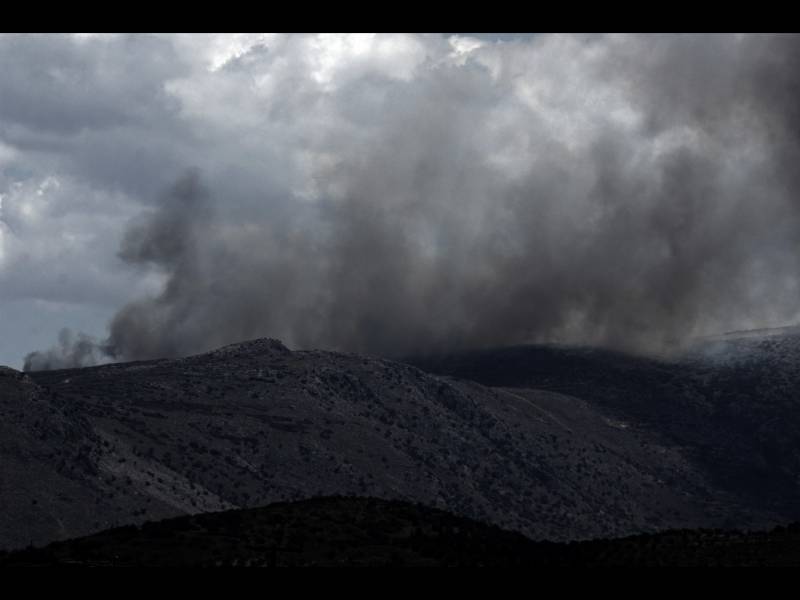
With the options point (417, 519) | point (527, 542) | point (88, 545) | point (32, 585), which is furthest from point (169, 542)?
point (32, 585)

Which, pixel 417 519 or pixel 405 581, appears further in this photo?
pixel 417 519

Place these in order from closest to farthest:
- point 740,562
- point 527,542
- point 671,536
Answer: point 740,562 → point 671,536 → point 527,542

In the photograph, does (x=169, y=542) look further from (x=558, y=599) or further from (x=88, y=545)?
(x=558, y=599)

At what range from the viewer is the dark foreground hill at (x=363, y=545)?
121125 mm

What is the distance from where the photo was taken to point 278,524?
136750mm

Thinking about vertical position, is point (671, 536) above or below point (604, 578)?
above

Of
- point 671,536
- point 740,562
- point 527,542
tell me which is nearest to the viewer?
point 740,562

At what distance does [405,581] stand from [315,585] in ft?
2.80

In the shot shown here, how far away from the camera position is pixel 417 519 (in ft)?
475

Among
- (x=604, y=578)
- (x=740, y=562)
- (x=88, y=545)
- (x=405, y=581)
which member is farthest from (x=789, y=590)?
(x=88, y=545)

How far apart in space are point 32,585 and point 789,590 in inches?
275

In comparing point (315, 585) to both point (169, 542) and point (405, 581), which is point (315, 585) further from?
point (169, 542)

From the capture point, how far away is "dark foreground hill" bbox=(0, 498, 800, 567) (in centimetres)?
12112

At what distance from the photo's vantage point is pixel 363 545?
133125 millimetres
